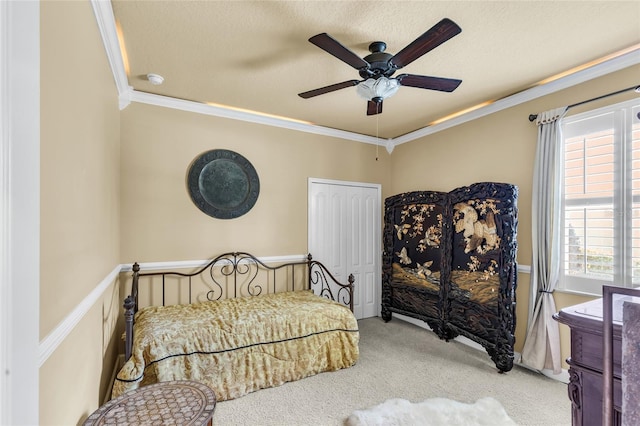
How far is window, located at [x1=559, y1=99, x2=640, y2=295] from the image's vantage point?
90.8 inches

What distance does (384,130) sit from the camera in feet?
14.0

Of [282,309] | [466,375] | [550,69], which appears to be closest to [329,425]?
[282,309]

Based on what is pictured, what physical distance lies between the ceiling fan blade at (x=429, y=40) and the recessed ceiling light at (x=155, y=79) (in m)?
2.06

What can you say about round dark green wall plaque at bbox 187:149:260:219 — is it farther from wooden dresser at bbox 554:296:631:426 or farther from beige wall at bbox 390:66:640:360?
wooden dresser at bbox 554:296:631:426

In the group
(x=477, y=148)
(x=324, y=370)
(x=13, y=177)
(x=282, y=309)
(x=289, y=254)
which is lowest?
(x=324, y=370)

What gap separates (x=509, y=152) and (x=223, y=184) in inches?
124

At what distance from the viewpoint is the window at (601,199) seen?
2307 mm

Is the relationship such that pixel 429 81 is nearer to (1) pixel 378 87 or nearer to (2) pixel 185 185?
(1) pixel 378 87

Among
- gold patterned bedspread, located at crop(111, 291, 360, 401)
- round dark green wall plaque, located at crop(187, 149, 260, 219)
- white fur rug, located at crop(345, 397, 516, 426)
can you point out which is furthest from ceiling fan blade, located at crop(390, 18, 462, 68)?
white fur rug, located at crop(345, 397, 516, 426)

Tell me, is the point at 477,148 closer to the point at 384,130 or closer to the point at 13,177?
the point at 384,130

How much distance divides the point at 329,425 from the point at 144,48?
10.2 ft

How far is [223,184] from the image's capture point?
346 cm

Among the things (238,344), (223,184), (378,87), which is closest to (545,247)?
(378,87)

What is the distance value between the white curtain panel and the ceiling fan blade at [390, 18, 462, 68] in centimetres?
174
